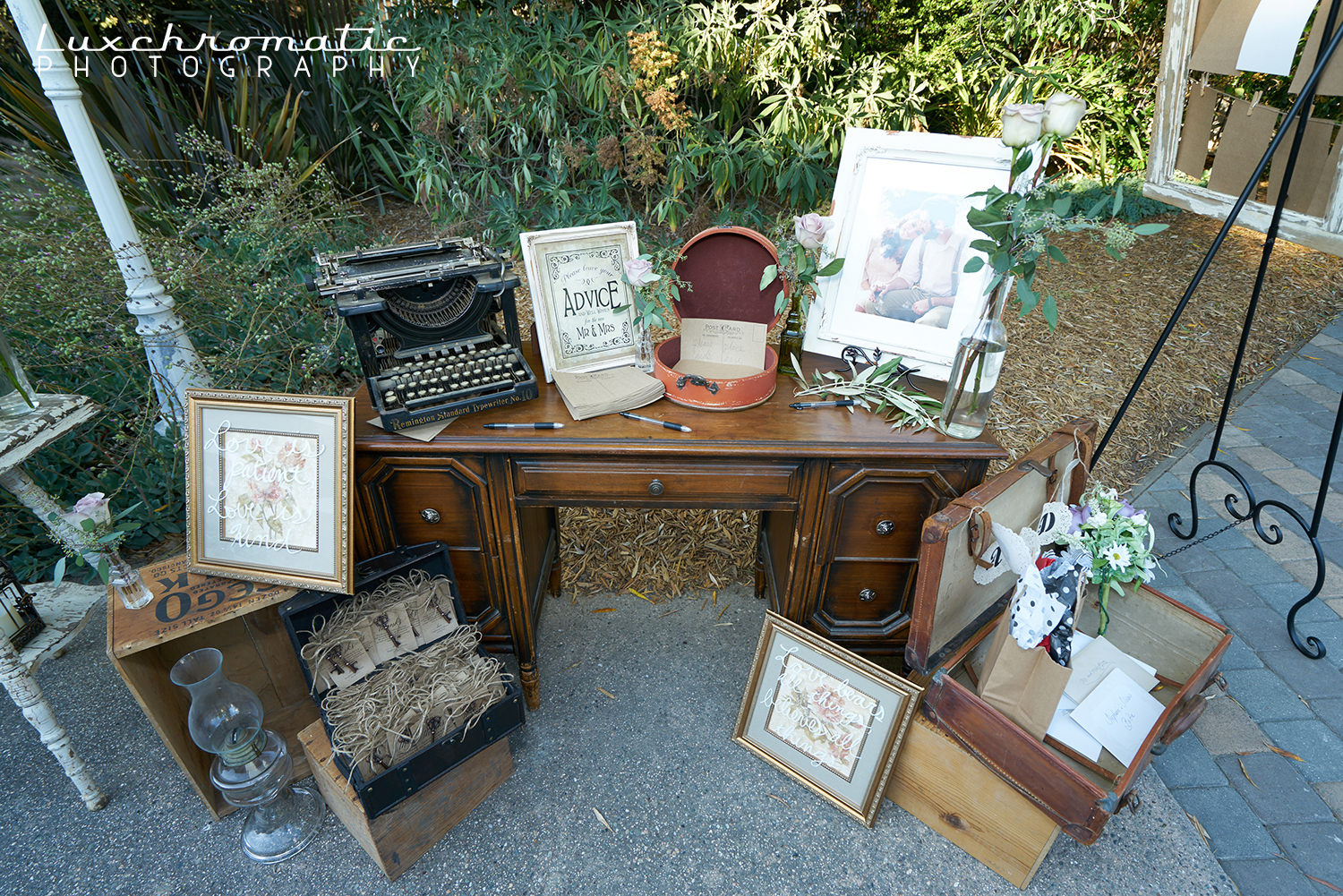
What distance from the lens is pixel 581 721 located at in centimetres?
235

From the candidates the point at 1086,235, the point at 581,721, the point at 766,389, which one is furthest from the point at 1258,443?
the point at 581,721

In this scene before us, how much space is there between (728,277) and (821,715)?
146cm

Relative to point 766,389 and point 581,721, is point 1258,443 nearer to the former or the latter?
point 766,389

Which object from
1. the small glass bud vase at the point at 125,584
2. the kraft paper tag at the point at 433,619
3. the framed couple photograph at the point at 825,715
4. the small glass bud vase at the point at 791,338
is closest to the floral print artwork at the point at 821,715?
the framed couple photograph at the point at 825,715

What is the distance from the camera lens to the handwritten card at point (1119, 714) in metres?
1.86

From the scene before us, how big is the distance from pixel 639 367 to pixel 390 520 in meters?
0.95

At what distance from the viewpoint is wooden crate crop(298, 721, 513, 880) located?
180cm

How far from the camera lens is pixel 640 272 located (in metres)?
2.04

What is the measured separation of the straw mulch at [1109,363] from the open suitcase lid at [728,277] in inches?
51.3

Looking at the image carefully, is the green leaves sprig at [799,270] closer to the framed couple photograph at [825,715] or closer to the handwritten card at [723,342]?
the handwritten card at [723,342]

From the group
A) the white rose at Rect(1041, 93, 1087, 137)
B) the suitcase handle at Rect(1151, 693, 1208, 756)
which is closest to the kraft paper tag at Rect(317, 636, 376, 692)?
the suitcase handle at Rect(1151, 693, 1208, 756)

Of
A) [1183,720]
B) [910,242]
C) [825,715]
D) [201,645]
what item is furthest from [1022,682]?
[201,645]

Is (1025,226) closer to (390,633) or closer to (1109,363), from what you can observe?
(390,633)

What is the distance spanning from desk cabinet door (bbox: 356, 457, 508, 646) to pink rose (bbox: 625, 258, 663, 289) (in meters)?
0.75
